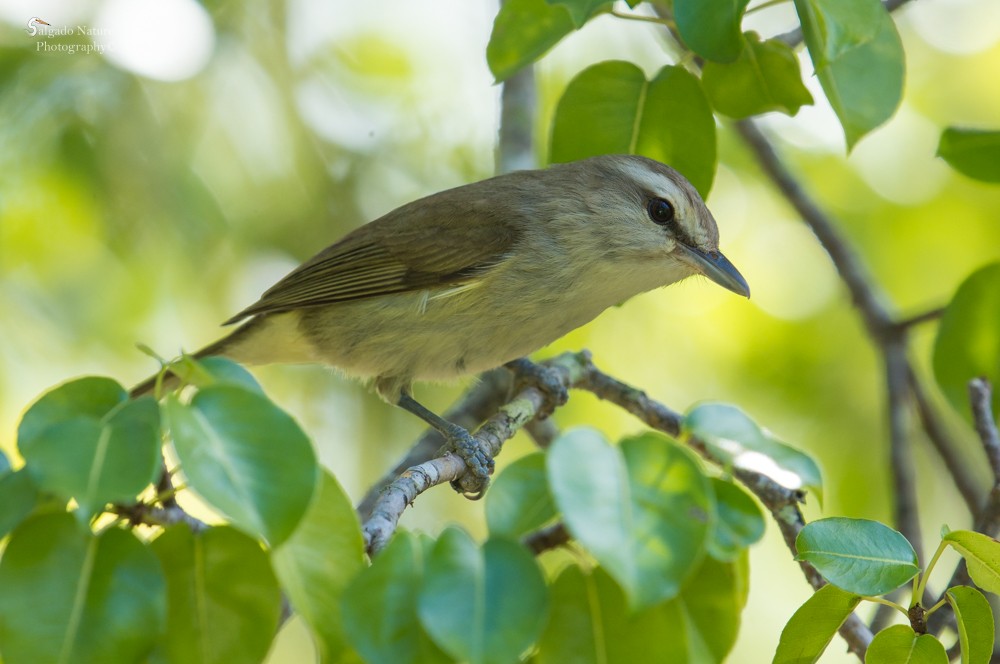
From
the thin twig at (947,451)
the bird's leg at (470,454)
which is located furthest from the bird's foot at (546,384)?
the thin twig at (947,451)

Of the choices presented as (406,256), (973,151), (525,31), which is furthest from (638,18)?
(406,256)

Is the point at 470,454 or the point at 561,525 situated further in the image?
the point at 470,454

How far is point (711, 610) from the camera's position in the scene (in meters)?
1.98

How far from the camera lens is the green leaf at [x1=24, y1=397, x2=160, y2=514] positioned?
151 cm

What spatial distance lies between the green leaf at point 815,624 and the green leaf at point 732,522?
1.16ft

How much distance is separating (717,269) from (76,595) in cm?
268

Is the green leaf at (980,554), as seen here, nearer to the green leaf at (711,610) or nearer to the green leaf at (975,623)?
the green leaf at (975,623)

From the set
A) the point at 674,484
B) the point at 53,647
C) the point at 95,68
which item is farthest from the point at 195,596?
the point at 95,68

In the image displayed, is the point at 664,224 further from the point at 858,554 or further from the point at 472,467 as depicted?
the point at 858,554

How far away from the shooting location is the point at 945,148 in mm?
3137

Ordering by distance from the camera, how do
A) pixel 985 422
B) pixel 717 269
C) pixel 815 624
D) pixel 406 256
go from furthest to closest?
pixel 406 256
pixel 717 269
pixel 985 422
pixel 815 624

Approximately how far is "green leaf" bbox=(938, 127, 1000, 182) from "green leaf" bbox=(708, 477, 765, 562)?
180 cm

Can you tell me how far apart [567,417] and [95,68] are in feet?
10.7

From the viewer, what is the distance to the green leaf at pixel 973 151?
313 centimetres
